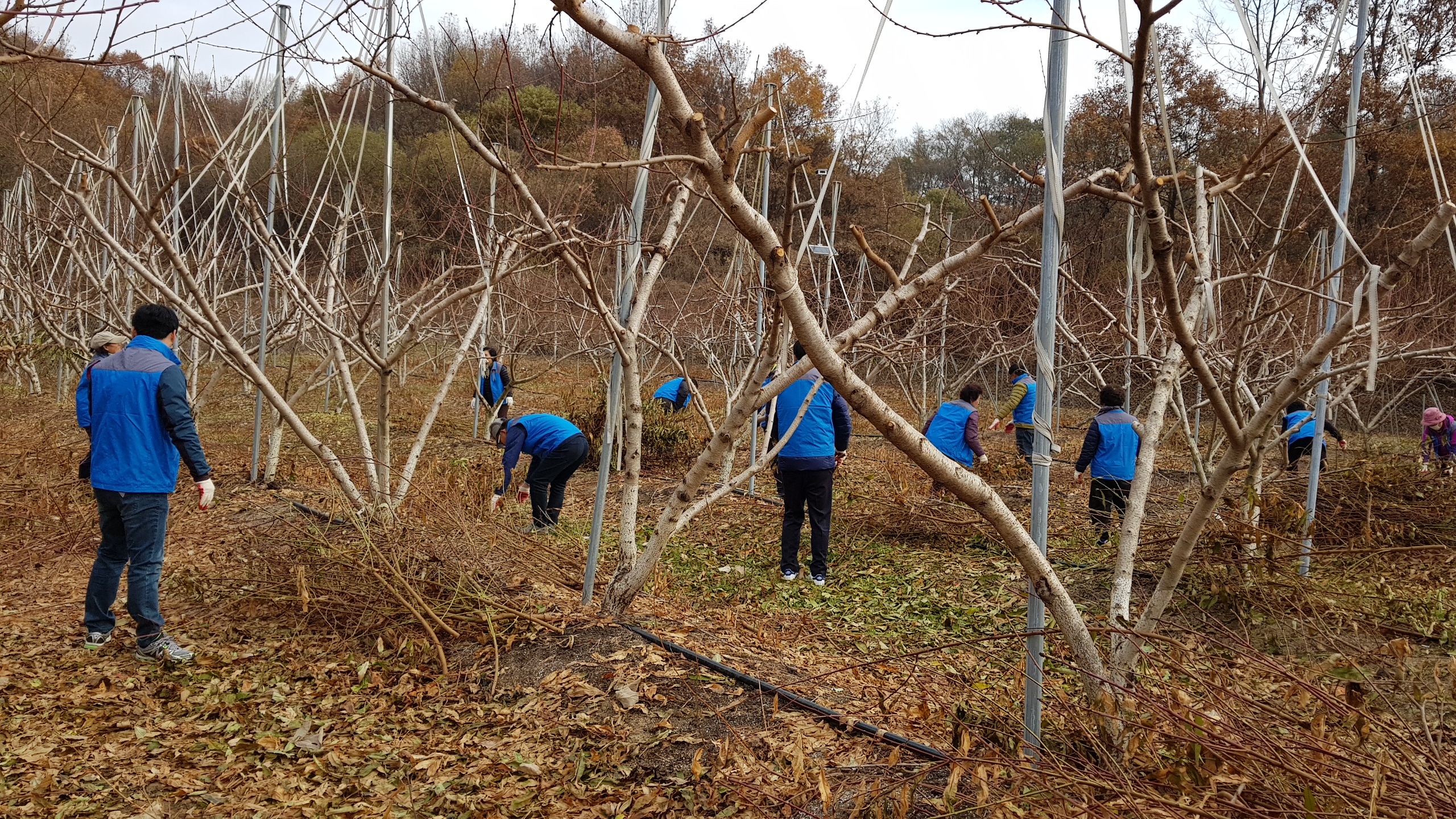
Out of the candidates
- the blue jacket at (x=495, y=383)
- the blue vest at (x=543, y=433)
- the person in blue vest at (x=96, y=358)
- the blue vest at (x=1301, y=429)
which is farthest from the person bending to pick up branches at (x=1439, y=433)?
the person in blue vest at (x=96, y=358)

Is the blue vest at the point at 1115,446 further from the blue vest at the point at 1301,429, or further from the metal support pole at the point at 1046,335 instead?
the metal support pole at the point at 1046,335

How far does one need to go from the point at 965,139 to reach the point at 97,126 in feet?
83.6

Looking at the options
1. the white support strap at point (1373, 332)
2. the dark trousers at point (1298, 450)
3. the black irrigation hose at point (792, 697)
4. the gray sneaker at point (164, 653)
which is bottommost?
the gray sneaker at point (164, 653)

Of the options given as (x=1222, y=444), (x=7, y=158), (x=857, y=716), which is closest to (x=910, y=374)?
(x=1222, y=444)

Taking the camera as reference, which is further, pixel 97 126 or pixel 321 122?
pixel 321 122

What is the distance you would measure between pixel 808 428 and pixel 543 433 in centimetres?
204

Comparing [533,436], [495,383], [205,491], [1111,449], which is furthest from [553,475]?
[495,383]

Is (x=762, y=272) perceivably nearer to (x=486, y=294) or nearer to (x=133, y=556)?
(x=486, y=294)

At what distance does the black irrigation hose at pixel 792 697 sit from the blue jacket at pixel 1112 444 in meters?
3.60

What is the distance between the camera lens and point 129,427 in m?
3.85

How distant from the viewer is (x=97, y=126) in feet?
16.8

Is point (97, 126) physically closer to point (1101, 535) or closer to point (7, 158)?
point (1101, 535)

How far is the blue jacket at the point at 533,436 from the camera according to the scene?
21.0 ft

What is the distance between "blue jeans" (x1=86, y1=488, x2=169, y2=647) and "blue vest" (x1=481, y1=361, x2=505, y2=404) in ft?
19.3
